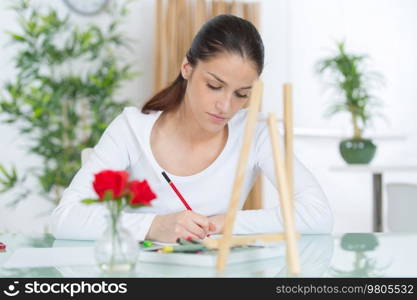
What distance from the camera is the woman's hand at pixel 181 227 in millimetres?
1511

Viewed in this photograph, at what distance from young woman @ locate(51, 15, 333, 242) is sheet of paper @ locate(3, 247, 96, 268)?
0.21m

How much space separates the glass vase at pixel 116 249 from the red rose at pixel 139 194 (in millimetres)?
40

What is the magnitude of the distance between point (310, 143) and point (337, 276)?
15.2 ft

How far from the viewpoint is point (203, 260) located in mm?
1150

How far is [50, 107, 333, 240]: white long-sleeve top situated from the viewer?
1.73 meters

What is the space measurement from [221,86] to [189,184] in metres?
0.37

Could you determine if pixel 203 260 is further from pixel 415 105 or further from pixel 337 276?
pixel 415 105

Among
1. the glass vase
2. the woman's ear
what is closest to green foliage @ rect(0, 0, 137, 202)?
the woman's ear

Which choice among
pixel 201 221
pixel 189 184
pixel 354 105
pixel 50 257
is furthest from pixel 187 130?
pixel 354 105

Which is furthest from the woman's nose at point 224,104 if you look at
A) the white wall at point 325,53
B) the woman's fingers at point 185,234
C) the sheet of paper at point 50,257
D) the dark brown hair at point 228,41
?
the white wall at point 325,53

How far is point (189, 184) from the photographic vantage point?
198 cm

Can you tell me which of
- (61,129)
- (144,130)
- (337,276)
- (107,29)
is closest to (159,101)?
(144,130)

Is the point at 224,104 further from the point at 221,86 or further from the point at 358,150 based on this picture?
the point at 358,150

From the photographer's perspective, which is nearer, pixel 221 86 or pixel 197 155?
pixel 221 86
